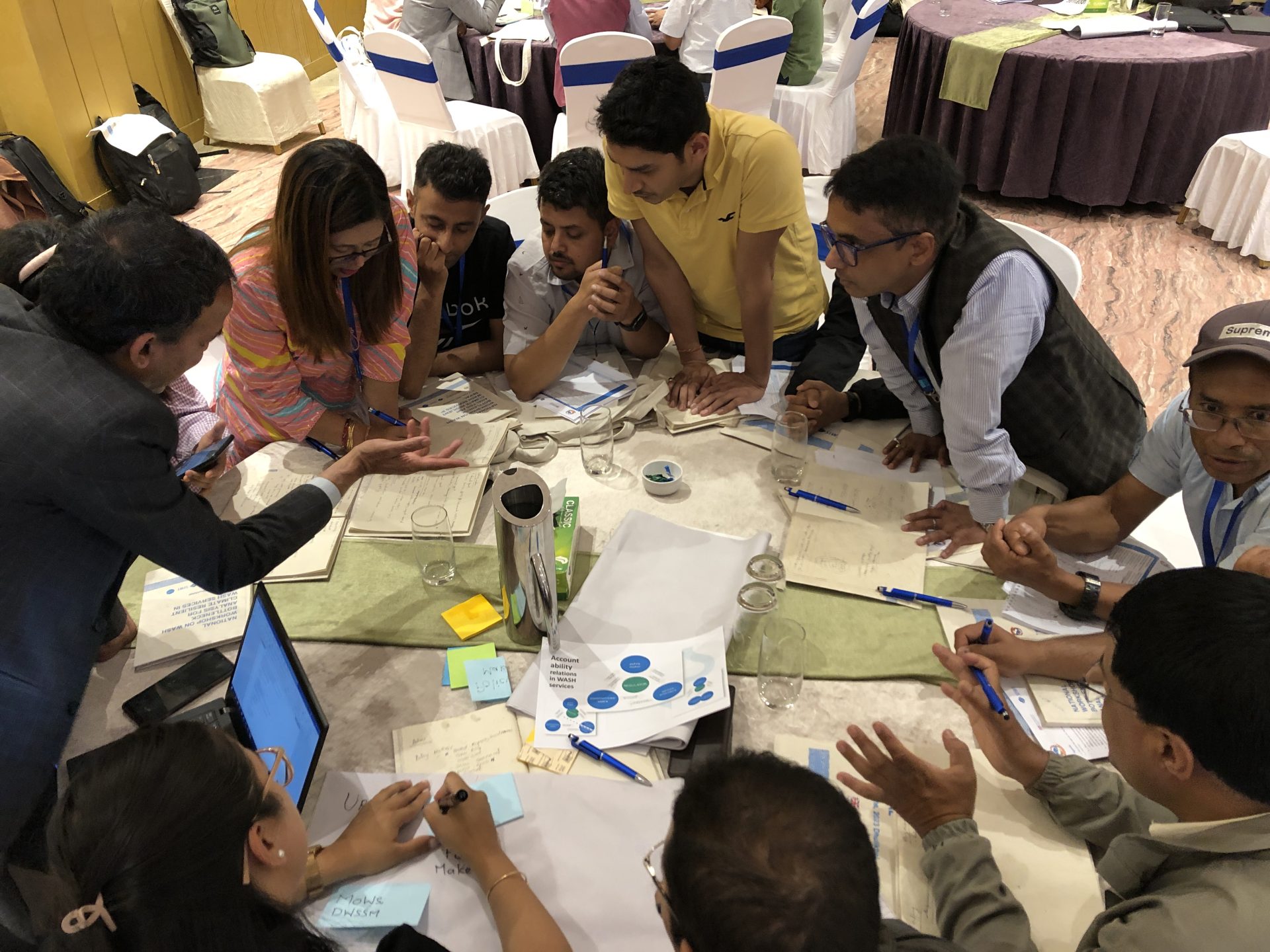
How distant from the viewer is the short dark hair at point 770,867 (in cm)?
78

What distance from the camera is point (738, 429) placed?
6.80ft

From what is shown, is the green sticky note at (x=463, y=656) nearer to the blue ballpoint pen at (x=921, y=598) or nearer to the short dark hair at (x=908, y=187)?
the blue ballpoint pen at (x=921, y=598)

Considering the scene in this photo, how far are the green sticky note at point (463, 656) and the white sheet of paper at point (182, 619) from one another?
377 millimetres

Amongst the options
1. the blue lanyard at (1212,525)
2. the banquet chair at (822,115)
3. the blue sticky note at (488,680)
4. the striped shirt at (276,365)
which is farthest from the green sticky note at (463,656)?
the banquet chair at (822,115)

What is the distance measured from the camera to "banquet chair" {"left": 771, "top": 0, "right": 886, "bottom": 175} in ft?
15.5

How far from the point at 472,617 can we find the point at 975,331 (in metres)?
1.07

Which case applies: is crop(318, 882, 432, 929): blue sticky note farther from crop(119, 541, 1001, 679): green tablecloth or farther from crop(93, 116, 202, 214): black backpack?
crop(93, 116, 202, 214): black backpack

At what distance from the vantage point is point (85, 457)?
1211mm

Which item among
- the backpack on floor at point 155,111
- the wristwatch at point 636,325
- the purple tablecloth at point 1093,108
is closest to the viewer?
the wristwatch at point 636,325

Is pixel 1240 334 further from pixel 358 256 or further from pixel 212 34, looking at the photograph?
pixel 212 34

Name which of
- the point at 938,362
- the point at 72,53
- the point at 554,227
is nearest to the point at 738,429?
the point at 938,362

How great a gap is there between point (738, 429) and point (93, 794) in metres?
1.48

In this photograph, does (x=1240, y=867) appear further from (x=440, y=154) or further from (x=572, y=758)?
(x=440, y=154)

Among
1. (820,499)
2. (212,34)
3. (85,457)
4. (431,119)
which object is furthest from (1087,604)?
(212,34)
